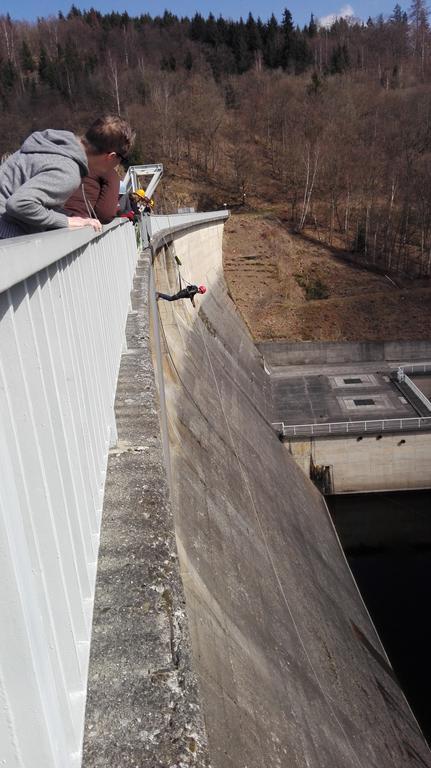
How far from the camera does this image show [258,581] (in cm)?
755

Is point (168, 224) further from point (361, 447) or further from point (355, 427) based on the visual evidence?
point (361, 447)

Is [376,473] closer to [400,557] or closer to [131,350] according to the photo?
[400,557]

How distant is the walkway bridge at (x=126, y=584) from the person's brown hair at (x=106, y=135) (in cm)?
44

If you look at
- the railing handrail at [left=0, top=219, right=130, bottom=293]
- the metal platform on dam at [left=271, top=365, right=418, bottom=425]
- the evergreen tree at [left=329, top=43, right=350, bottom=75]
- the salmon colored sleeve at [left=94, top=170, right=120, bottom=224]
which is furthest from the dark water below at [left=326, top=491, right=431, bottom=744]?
the evergreen tree at [left=329, top=43, right=350, bottom=75]

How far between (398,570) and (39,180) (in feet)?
56.3

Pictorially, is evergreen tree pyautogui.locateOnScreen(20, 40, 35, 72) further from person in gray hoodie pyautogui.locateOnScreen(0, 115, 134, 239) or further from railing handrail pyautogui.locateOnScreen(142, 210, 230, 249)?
person in gray hoodie pyautogui.locateOnScreen(0, 115, 134, 239)

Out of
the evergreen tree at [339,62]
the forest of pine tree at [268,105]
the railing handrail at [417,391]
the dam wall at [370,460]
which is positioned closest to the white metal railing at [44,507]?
the dam wall at [370,460]

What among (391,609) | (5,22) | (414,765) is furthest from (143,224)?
(5,22)

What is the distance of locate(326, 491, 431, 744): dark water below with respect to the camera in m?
12.8

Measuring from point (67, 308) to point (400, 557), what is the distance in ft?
57.5

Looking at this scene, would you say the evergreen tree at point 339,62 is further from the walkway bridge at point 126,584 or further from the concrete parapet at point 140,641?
the concrete parapet at point 140,641

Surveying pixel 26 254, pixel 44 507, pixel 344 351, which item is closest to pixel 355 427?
pixel 344 351

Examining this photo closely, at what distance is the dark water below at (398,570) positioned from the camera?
42.0 ft

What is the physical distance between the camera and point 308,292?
3081cm
